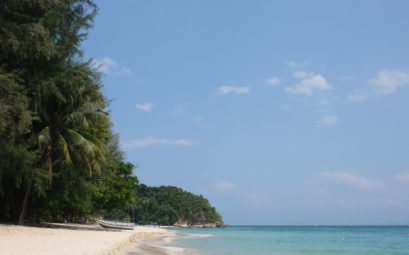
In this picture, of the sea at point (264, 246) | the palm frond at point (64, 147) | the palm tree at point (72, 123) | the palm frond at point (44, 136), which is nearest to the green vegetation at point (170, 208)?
the sea at point (264, 246)

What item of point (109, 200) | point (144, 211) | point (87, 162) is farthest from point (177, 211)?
point (87, 162)

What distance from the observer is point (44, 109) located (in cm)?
1712

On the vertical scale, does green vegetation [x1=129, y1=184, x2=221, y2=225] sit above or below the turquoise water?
above

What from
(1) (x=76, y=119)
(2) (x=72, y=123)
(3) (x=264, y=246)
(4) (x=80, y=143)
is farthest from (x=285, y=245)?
(1) (x=76, y=119)

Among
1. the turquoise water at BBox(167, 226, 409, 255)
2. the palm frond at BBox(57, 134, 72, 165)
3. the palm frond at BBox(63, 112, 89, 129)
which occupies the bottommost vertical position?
the turquoise water at BBox(167, 226, 409, 255)

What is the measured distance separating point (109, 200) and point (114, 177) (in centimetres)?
180

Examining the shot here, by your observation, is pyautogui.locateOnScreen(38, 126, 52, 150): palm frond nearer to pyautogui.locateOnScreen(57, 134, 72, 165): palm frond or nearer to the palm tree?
the palm tree

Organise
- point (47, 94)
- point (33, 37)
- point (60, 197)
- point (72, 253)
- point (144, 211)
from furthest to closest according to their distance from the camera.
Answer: point (144, 211), point (60, 197), point (47, 94), point (33, 37), point (72, 253)

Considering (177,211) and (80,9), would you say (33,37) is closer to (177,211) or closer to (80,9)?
(80,9)

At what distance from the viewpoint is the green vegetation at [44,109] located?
13.1m

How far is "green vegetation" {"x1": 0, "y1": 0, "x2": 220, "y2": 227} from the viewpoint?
43.1ft

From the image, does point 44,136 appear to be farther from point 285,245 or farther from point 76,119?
point 285,245

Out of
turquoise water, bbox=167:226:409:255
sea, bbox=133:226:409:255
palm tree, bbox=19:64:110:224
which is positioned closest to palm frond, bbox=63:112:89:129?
palm tree, bbox=19:64:110:224

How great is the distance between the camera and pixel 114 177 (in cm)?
2792
